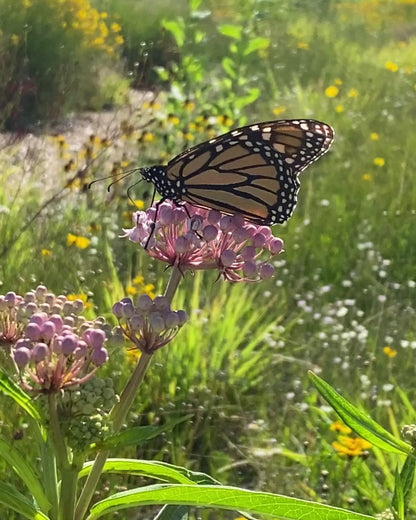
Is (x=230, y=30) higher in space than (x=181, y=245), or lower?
higher

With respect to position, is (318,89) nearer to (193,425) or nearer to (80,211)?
(80,211)

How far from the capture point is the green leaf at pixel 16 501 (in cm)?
111

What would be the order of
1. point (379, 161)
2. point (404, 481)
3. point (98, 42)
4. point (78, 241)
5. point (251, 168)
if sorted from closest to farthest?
point (404, 481), point (251, 168), point (78, 241), point (379, 161), point (98, 42)

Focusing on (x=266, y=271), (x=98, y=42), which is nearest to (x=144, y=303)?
(x=266, y=271)

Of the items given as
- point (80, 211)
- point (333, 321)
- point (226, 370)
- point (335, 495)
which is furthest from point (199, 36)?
point (335, 495)

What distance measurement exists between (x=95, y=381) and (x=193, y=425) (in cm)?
152

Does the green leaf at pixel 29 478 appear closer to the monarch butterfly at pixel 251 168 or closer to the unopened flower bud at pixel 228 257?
the unopened flower bud at pixel 228 257

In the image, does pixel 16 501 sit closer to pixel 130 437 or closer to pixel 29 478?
Result: pixel 29 478

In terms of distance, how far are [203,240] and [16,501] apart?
49 centimetres

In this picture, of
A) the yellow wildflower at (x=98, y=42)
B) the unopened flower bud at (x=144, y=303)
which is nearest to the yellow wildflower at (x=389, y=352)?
the unopened flower bud at (x=144, y=303)

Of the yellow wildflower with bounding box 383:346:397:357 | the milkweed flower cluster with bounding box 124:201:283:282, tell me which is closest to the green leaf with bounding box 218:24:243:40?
the yellow wildflower with bounding box 383:346:397:357

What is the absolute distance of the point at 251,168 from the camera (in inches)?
68.3

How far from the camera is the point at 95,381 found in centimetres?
113

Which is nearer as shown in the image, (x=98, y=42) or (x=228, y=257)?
(x=228, y=257)
